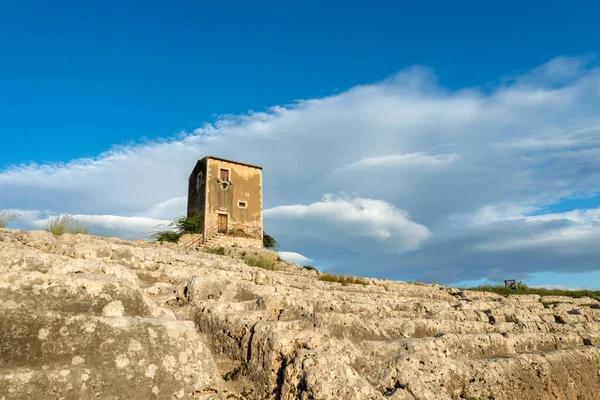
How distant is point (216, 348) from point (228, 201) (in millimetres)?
24691

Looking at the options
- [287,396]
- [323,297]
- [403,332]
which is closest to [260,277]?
[323,297]

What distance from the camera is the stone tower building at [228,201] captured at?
27.3 metres

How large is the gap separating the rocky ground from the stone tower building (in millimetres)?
21703

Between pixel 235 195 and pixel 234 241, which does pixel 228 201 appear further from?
pixel 234 241

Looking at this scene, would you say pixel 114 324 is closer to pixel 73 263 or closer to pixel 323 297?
pixel 73 263

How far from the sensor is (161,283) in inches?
207

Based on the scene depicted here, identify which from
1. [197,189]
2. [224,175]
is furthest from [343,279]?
[197,189]

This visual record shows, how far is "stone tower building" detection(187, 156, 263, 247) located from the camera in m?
27.3

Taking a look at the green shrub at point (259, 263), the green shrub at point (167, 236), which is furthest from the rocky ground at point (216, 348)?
the green shrub at point (167, 236)

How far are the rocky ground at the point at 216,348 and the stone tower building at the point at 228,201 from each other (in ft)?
71.2

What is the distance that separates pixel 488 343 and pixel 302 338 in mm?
2821

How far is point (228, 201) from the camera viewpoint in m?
28.4

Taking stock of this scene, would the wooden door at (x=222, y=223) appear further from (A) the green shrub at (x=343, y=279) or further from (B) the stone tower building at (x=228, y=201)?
(A) the green shrub at (x=343, y=279)

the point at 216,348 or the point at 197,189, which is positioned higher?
the point at 197,189
